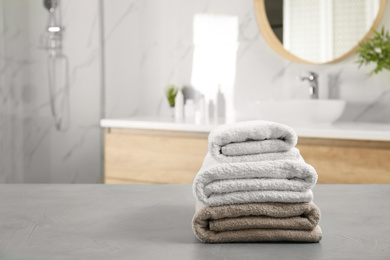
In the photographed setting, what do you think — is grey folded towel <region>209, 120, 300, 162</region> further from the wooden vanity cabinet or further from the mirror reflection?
the mirror reflection

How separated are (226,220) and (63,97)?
→ 2685 millimetres

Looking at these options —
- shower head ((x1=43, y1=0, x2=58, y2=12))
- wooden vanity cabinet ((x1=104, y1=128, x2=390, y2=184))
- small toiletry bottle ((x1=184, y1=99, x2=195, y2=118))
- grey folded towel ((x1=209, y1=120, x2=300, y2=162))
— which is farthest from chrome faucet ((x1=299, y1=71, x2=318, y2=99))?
grey folded towel ((x1=209, y1=120, x2=300, y2=162))

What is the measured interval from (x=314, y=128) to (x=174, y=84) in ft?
4.33

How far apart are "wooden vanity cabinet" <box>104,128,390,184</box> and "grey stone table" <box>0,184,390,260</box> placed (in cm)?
101

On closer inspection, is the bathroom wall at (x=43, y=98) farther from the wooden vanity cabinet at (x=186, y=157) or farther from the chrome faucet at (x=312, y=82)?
the chrome faucet at (x=312, y=82)

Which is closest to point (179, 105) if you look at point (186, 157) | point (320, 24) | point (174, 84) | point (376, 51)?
point (174, 84)

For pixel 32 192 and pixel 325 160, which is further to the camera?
pixel 325 160

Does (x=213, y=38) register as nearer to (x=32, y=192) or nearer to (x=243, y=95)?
(x=243, y=95)

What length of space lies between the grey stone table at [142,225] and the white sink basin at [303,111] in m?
A: 1.39

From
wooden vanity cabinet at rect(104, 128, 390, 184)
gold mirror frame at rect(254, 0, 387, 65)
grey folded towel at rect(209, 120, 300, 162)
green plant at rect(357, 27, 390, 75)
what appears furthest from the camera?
gold mirror frame at rect(254, 0, 387, 65)

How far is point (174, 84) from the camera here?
3430 mm

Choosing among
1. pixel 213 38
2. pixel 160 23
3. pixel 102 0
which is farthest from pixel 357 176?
pixel 102 0

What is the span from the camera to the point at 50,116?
3.26 metres

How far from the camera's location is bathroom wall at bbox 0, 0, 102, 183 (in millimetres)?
2980
